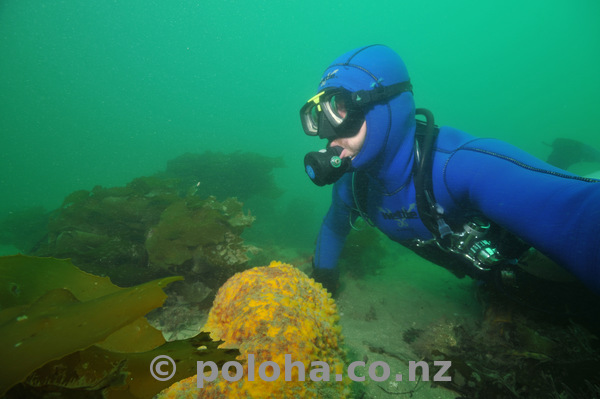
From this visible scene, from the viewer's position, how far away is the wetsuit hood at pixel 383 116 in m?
2.69

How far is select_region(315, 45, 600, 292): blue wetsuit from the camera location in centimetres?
158

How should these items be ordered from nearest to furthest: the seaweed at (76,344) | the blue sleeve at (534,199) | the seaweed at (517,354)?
the seaweed at (76,344)
the blue sleeve at (534,199)
the seaweed at (517,354)

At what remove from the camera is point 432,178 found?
2.64m

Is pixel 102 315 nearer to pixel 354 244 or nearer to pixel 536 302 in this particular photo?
pixel 536 302

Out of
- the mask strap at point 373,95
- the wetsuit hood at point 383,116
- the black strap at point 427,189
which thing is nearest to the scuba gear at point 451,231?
the black strap at point 427,189

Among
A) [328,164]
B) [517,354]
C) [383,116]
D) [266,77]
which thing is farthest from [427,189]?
[266,77]

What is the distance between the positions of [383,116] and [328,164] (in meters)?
0.78

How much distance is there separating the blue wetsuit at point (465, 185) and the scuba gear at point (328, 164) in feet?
0.46

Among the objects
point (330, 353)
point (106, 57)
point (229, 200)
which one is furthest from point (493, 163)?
point (106, 57)

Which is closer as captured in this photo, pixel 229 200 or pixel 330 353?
pixel 330 353

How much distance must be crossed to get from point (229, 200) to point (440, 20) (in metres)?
159

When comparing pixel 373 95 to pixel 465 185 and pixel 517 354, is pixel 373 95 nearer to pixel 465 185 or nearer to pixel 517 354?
pixel 465 185

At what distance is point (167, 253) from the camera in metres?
3.28

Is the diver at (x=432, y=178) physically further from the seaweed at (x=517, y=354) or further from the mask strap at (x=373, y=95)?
the seaweed at (x=517, y=354)
